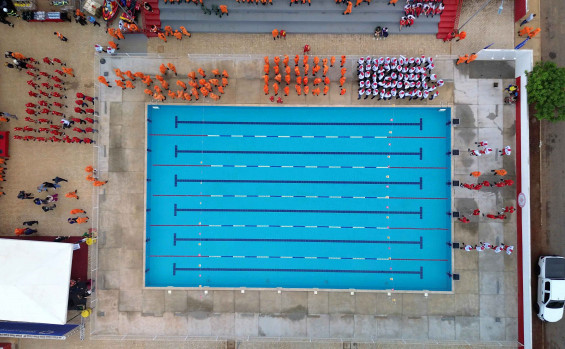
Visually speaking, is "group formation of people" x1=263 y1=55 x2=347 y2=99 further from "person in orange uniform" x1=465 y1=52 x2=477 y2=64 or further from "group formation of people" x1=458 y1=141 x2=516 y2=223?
"group formation of people" x1=458 y1=141 x2=516 y2=223

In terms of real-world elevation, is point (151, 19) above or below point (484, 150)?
above

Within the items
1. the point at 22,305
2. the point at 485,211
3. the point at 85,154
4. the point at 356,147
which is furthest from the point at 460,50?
the point at 22,305

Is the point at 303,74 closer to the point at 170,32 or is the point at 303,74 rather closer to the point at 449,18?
the point at 170,32

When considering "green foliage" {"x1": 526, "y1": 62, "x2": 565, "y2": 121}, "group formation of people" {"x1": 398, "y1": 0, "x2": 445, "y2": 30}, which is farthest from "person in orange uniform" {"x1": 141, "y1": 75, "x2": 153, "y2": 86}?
"green foliage" {"x1": 526, "y1": 62, "x2": 565, "y2": 121}

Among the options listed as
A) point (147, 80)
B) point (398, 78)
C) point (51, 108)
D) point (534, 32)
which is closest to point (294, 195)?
point (398, 78)

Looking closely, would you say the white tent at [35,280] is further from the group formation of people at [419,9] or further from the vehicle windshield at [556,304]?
the vehicle windshield at [556,304]

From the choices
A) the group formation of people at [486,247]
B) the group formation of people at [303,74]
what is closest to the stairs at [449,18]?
the group formation of people at [303,74]
